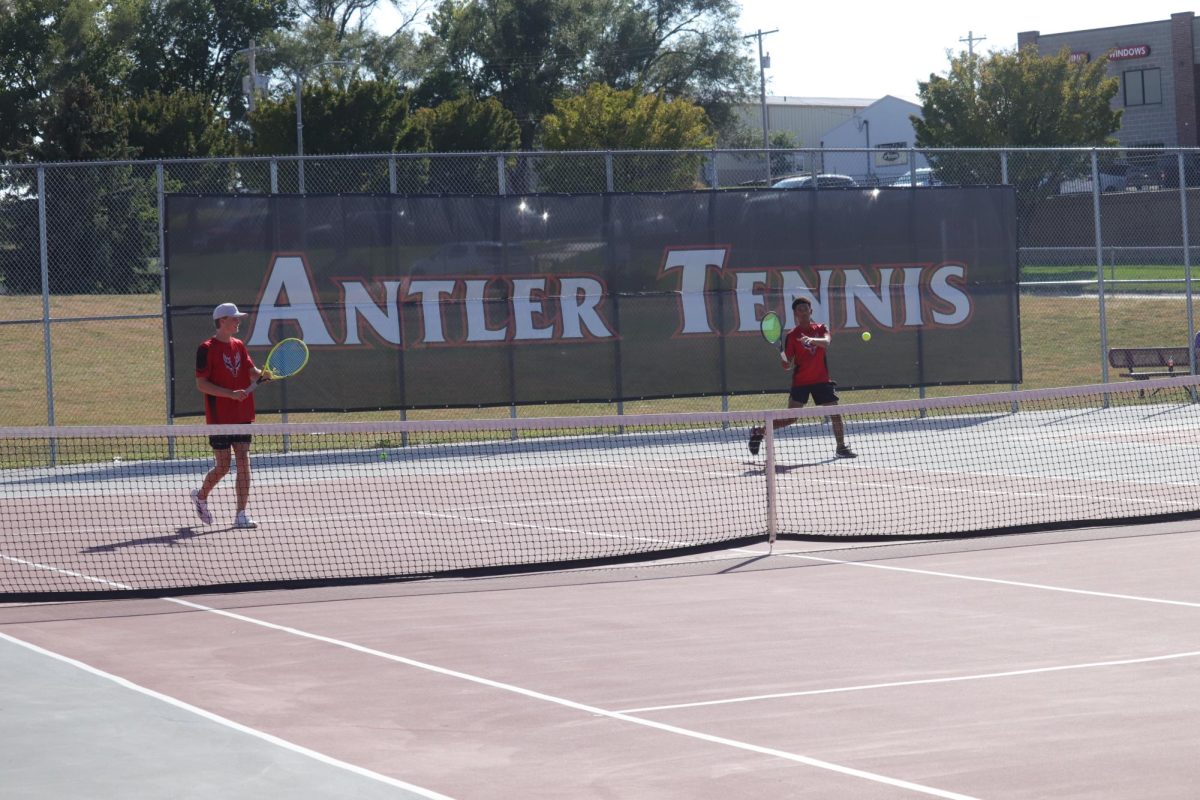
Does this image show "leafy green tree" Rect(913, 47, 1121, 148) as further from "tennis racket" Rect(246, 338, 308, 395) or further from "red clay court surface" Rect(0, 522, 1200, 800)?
"red clay court surface" Rect(0, 522, 1200, 800)

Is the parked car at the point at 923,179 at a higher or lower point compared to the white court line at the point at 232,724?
higher

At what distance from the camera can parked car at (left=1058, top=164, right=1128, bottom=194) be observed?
4178 cm

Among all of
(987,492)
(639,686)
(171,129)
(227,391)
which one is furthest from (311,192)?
(639,686)

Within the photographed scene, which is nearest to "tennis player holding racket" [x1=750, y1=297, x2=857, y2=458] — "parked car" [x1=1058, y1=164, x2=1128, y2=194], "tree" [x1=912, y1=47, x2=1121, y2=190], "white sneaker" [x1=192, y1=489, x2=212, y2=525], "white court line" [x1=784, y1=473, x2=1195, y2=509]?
"white court line" [x1=784, y1=473, x2=1195, y2=509]

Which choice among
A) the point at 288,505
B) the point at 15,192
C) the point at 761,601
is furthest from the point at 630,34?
the point at 761,601

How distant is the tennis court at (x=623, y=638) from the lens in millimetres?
5645

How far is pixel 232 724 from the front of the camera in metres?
6.30

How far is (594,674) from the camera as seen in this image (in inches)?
283

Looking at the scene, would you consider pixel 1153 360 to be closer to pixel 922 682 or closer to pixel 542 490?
pixel 542 490

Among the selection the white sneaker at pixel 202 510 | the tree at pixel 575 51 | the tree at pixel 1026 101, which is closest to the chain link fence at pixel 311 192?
the tree at pixel 1026 101

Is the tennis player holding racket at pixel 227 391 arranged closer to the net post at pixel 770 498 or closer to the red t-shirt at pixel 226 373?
the red t-shirt at pixel 226 373

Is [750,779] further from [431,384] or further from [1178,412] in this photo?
[1178,412]

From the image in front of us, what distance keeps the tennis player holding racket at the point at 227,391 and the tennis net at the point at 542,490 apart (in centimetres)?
25

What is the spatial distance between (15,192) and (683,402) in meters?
11.7
